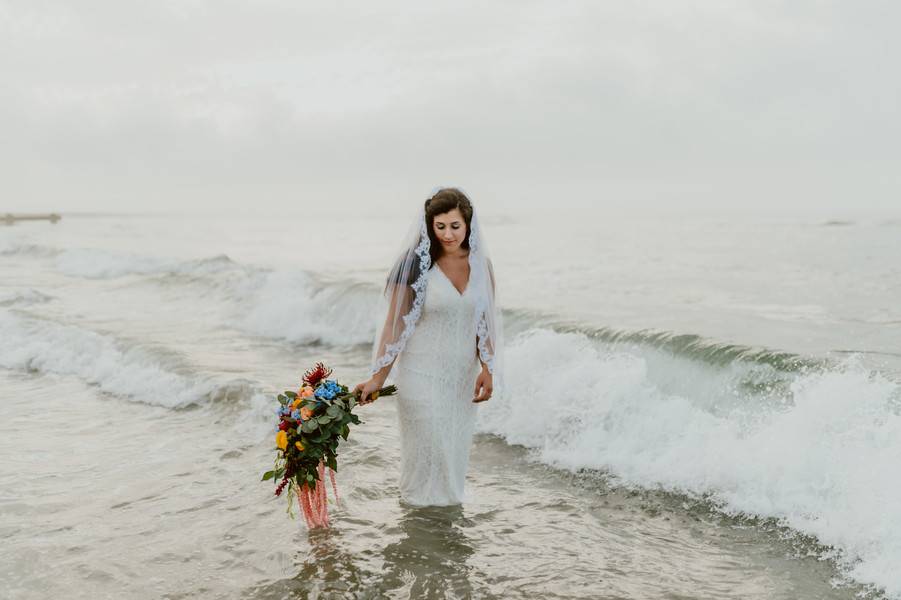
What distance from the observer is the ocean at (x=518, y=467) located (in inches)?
188

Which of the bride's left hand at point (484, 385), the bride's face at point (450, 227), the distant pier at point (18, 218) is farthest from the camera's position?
the distant pier at point (18, 218)

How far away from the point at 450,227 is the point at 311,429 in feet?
5.12

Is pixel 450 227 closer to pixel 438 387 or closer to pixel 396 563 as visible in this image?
pixel 438 387

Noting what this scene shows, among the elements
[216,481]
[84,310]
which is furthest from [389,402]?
[84,310]

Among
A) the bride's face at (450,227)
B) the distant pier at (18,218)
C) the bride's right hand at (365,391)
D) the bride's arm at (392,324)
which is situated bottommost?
the bride's right hand at (365,391)

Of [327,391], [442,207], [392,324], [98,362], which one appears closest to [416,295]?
[392,324]

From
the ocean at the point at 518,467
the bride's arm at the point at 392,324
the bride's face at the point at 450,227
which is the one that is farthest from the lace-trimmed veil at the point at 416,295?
the ocean at the point at 518,467

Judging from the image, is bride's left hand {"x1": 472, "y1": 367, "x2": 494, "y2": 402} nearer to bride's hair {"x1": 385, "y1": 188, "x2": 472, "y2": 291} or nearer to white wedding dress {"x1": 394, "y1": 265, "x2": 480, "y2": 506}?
white wedding dress {"x1": 394, "y1": 265, "x2": 480, "y2": 506}

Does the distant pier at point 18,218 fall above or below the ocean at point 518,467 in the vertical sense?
above

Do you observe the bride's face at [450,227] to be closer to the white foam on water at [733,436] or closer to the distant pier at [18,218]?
the white foam on water at [733,436]

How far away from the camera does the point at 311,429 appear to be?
4.78 meters

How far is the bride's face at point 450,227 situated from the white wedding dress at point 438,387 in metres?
0.25

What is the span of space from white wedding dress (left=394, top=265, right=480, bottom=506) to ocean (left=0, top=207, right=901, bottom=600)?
393mm

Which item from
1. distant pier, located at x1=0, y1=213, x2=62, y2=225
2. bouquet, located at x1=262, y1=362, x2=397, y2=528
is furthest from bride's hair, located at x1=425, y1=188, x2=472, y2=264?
distant pier, located at x1=0, y1=213, x2=62, y2=225
